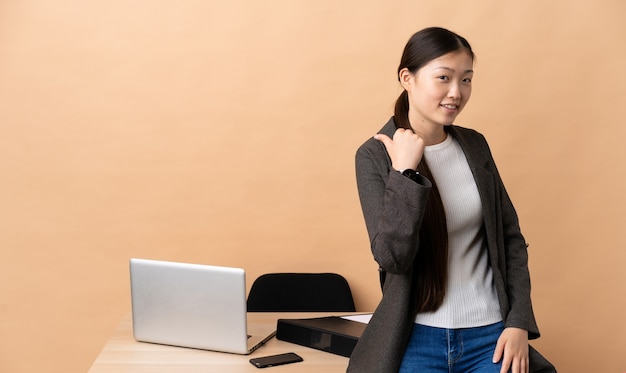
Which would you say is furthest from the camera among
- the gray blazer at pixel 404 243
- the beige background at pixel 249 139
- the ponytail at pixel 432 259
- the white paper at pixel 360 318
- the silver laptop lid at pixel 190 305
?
the beige background at pixel 249 139

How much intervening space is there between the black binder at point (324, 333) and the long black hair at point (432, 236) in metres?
0.38

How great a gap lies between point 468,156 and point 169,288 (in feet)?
3.40

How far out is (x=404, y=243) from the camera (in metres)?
1.89

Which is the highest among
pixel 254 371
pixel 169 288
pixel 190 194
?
pixel 190 194

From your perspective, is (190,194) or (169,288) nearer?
(169,288)

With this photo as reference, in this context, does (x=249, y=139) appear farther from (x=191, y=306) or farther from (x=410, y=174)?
(x=410, y=174)

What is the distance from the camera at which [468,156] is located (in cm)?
215

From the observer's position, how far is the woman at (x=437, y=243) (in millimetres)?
1946

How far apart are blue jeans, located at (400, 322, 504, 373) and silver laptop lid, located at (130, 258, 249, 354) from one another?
22.4 inches

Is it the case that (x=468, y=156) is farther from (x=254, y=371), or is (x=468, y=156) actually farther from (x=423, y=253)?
(x=254, y=371)

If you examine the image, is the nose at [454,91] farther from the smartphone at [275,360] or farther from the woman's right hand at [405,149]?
the smartphone at [275,360]

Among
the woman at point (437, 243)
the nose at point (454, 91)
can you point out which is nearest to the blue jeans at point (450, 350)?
the woman at point (437, 243)

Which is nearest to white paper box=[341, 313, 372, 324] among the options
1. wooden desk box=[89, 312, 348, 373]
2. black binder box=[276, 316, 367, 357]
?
black binder box=[276, 316, 367, 357]

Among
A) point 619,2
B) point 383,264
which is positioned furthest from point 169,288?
point 619,2
